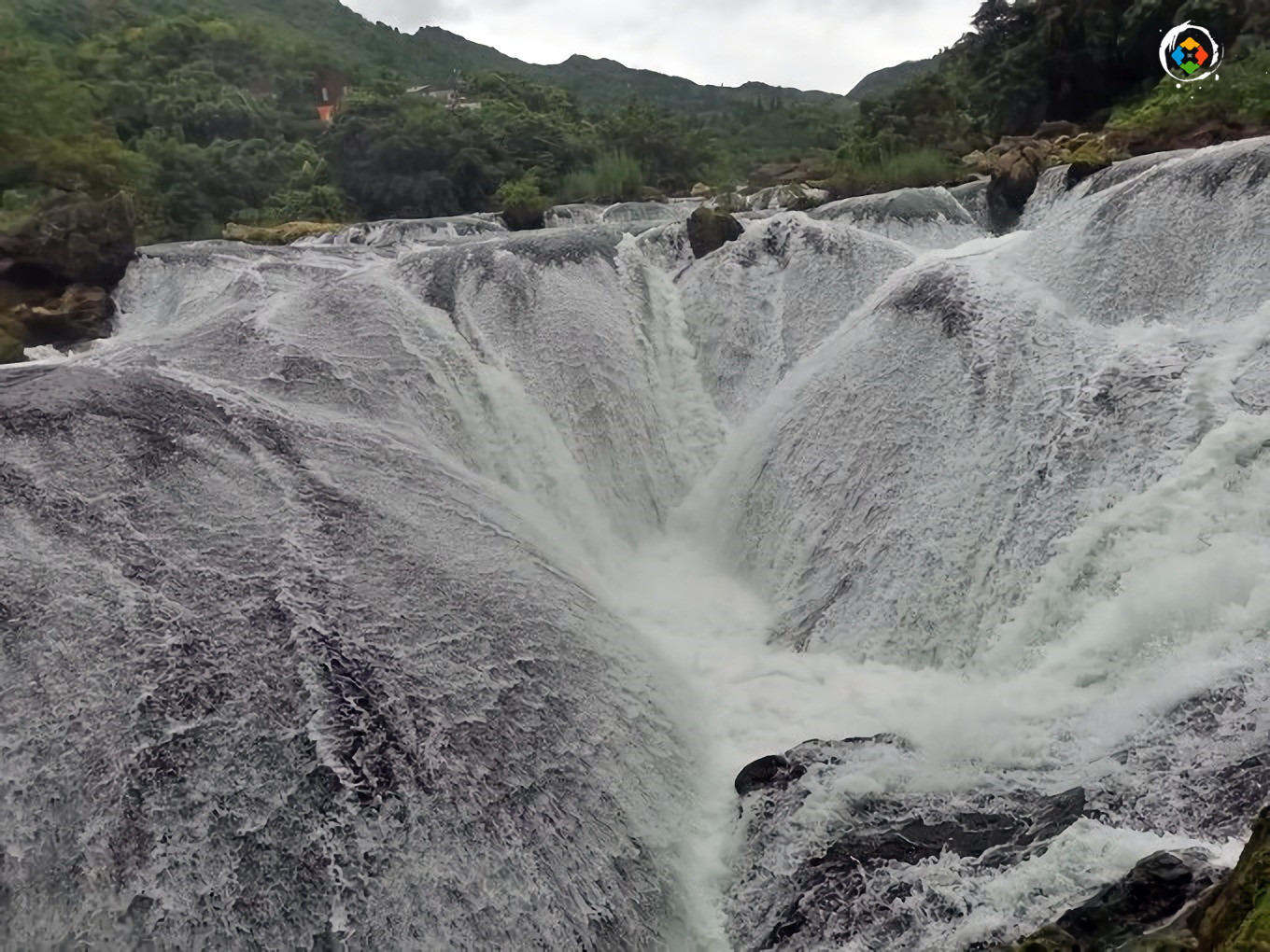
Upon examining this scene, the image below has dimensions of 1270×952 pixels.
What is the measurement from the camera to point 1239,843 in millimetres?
3496

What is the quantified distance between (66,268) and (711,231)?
28.6 ft

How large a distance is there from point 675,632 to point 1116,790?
12.4 feet

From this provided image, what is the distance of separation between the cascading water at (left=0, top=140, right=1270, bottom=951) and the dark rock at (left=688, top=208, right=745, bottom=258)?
248 cm

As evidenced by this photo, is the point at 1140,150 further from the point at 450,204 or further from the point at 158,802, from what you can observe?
the point at 450,204

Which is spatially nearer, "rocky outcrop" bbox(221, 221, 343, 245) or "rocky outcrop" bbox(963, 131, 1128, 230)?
"rocky outcrop" bbox(963, 131, 1128, 230)

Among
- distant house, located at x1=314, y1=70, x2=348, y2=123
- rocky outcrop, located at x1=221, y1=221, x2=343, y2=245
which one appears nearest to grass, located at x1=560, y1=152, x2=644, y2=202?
rocky outcrop, located at x1=221, y1=221, x2=343, y2=245

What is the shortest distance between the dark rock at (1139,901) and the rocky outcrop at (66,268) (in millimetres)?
12427

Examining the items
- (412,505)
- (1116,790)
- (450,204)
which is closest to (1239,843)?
(1116,790)

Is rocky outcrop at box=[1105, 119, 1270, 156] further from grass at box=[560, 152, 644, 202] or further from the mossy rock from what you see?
grass at box=[560, 152, 644, 202]

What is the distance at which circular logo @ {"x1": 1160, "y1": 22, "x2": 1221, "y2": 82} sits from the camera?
14.0 m

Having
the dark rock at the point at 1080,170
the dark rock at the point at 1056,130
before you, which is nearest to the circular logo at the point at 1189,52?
the dark rock at the point at 1056,130

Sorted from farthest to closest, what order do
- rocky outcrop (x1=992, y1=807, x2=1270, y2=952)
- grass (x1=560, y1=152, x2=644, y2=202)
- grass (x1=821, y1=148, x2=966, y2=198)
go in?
grass (x1=560, y1=152, x2=644, y2=202)
grass (x1=821, y1=148, x2=966, y2=198)
rocky outcrop (x1=992, y1=807, x2=1270, y2=952)

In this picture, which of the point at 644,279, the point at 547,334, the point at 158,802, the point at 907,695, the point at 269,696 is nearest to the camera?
the point at 158,802

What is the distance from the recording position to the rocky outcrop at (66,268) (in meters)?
11.9
